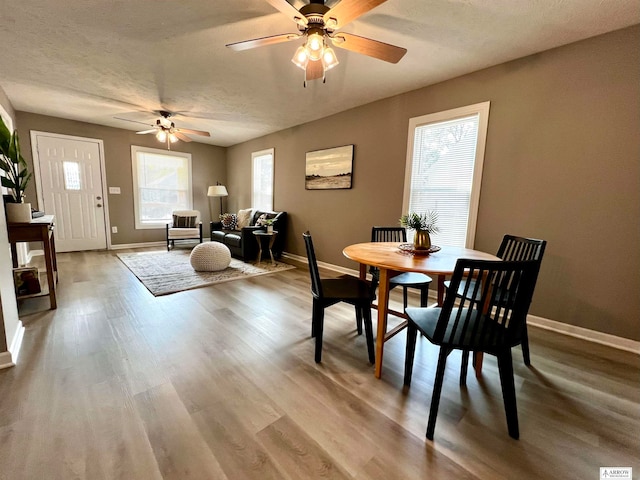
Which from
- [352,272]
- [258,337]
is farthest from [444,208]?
[258,337]

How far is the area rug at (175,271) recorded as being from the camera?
10.7 feet

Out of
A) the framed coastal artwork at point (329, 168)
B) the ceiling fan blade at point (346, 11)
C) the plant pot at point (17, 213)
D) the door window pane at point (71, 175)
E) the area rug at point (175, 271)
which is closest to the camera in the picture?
the ceiling fan blade at point (346, 11)

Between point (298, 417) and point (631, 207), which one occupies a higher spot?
point (631, 207)

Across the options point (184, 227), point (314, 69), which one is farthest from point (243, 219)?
point (314, 69)

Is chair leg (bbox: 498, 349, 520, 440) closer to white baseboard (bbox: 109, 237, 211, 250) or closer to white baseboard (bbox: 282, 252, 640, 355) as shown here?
white baseboard (bbox: 282, 252, 640, 355)

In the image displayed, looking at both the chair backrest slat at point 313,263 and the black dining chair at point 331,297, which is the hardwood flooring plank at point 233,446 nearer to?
the black dining chair at point 331,297

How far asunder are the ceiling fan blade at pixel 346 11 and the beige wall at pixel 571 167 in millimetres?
1761

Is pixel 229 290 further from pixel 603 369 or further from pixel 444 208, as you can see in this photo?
pixel 603 369

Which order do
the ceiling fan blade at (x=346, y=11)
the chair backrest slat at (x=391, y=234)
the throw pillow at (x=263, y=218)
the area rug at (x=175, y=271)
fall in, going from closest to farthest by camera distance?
the ceiling fan blade at (x=346, y=11) → the chair backrest slat at (x=391, y=234) → the area rug at (x=175, y=271) → the throw pillow at (x=263, y=218)

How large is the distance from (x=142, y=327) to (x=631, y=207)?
3923 mm

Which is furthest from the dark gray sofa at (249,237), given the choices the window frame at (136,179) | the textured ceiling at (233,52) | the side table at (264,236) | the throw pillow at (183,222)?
the textured ceiling at (233,52)

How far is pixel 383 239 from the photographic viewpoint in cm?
269

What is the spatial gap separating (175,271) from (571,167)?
181 inches

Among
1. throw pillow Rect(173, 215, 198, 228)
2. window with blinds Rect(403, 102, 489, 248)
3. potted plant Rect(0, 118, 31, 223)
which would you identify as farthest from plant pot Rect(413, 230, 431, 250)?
throw pillow Rect(173, 215, 198, 228)
